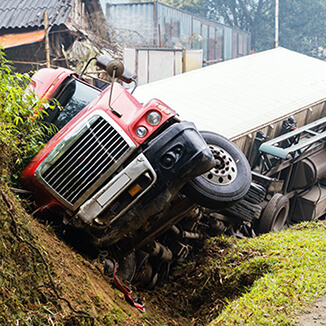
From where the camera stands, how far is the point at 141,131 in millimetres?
4566

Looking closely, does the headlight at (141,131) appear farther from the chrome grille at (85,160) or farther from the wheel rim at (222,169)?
the wheel rim at (222,169)

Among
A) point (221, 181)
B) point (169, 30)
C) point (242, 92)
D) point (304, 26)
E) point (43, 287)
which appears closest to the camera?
point (43, 287)

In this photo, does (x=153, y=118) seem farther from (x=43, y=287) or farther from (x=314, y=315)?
(x=314, y=315)

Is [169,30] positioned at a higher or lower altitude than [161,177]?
lower

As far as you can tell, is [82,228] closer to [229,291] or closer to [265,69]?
[229,291]

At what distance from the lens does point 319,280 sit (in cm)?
423

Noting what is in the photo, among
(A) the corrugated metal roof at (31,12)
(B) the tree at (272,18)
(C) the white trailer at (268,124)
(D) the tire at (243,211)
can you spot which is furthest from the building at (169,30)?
(D) the tire at (243,211)

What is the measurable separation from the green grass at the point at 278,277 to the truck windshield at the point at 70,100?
248cm

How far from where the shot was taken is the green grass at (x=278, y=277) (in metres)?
3.83

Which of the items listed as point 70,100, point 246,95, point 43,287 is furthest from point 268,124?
point 43,287

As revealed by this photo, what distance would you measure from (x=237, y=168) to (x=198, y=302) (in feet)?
4.92

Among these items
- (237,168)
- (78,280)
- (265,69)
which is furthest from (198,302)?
(265,69)

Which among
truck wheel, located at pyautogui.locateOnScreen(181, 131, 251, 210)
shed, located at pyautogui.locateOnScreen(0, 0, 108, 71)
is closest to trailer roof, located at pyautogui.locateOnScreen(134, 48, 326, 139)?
truck wheel, located at pyautogui.locateOnScreen(181, 131, 251, 210)

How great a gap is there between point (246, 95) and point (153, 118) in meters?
5.26
